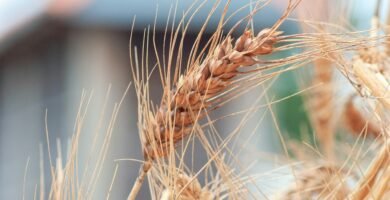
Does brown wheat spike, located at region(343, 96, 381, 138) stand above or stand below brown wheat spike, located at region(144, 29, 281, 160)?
below

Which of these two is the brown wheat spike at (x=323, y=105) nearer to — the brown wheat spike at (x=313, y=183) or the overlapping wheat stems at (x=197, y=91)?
the brown wheat spike at (x=313, y=183)

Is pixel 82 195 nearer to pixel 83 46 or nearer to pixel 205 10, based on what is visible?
pixel 205 10

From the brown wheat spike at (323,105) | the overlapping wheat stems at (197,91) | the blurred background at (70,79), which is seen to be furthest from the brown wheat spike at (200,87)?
the blurred background at (70,79)

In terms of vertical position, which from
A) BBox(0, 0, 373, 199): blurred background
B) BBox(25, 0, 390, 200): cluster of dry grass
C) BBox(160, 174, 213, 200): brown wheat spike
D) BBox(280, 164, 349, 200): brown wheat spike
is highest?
BBox(25, 0, 390, 200): cluster of dry grass

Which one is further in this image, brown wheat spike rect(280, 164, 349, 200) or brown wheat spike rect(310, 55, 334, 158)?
brown wheat spike rect(310, 55, 334, 158)

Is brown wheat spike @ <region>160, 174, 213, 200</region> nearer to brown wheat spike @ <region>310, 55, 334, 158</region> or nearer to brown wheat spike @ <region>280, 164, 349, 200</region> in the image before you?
brown wheat spike @ <region>280, 164, 349, 200</region>

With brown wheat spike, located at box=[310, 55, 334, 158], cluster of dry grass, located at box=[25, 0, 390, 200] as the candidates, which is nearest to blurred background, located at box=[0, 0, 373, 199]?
brown wheat spike, located at box=[310, 55, 334, 158]

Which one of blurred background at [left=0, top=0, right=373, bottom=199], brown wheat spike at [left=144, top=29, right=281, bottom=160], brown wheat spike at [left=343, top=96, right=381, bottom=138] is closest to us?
brown wheat spike at [left=144, top=29, right=281, bottom=160]
